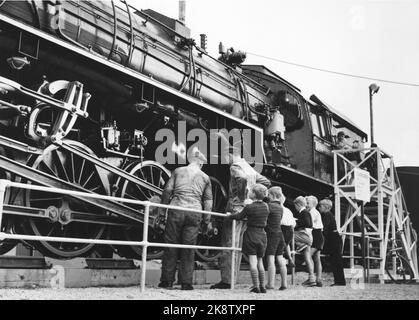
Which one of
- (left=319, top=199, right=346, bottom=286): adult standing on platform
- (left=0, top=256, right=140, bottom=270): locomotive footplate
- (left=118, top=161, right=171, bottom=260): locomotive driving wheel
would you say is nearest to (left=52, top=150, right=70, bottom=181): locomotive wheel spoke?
(left=118, top=161, right=171, bottom=260): locomotive driving wheel

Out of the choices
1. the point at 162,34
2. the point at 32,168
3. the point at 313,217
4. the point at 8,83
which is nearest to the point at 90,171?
the point at 32,168

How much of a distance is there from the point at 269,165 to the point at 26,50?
13.6 ft

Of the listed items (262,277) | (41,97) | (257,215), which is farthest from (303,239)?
(41,97)

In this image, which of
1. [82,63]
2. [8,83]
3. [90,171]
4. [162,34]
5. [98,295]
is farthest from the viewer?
[162,34]

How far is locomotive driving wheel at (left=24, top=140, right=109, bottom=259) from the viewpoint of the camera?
5148mm

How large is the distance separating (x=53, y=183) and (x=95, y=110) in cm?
125

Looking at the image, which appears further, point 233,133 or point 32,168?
point 233,133

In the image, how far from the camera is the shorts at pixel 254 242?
4938 millimetres

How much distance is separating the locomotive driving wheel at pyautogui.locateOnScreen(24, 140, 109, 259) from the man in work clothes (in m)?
0.94

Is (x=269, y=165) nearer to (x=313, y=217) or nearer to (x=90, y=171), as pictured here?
(x=313, y=217)

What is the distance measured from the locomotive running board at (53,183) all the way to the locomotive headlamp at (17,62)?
32.0 inches

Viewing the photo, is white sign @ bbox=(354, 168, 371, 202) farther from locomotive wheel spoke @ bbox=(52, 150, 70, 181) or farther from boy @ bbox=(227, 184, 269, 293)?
locomotive wheel spoke @ bbox=(52, 150, 70, 181)

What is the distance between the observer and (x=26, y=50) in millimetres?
4844

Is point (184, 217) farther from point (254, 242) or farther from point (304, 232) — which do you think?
point (304, 232)
